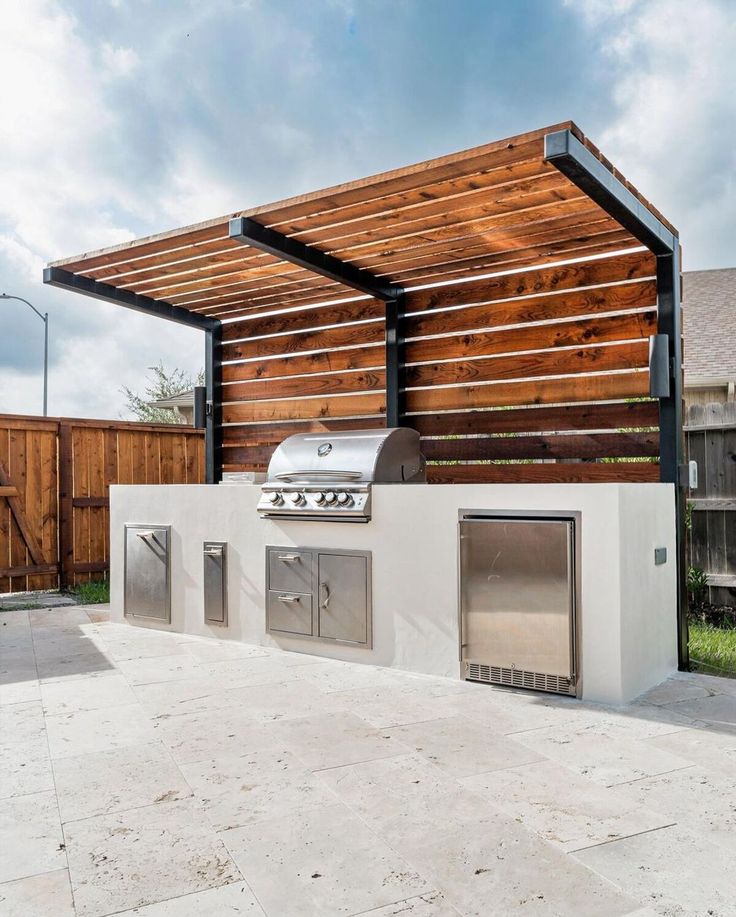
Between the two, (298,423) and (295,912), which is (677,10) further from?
(295,912)

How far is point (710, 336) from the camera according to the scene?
11328 millimetres

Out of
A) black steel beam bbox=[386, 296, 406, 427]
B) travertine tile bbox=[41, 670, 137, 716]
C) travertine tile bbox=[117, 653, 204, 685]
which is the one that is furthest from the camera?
black steel beam bbox=[386, 296, 406, 427]

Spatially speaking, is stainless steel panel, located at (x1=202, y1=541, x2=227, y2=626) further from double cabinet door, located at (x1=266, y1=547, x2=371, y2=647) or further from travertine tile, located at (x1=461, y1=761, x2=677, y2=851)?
travertine tile, located at (x1=461, y1=761, x2=677, y2=851)

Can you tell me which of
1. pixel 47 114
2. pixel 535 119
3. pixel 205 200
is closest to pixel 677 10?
pixel 535 119

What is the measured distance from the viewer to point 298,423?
674 cm

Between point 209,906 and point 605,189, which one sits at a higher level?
point 605,189

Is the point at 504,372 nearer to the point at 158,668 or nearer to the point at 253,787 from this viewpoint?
the point at 158,668

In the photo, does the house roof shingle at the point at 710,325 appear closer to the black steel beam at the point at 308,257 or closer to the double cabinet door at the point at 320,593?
the black steel beam at the point at 308,257

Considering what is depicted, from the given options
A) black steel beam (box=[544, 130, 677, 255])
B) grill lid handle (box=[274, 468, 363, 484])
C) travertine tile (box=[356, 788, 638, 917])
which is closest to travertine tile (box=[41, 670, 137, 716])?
grill lid handle (box=[274, 468, 363, 484])

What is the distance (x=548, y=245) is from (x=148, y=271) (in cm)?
293

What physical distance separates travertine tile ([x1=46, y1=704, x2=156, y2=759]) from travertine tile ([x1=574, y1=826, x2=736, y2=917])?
1.96 meters

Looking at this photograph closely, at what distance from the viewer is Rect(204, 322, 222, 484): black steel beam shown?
718 cm

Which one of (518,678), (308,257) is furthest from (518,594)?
(308,257)

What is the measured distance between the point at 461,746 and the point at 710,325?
33.7 ft
